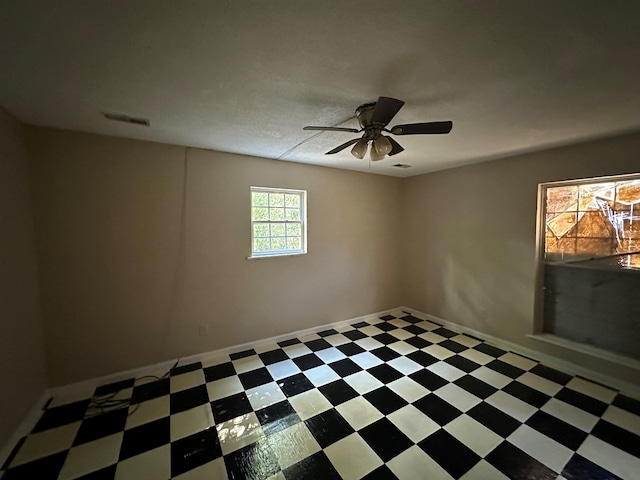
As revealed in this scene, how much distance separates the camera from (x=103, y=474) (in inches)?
60.8

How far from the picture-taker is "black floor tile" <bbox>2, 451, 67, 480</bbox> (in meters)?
1.53

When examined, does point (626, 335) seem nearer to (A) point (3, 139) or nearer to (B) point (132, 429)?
(B) point (132, 429)

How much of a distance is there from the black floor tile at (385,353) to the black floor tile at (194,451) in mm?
1834

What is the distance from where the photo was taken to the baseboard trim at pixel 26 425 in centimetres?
164

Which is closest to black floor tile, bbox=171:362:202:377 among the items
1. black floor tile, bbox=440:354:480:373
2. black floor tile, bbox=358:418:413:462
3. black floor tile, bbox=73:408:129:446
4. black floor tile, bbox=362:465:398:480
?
black floor tile, bbox=73:408:129:446

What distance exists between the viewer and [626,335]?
2432mm

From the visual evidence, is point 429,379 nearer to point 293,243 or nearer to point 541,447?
point 541,447

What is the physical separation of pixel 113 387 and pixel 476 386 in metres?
3.43

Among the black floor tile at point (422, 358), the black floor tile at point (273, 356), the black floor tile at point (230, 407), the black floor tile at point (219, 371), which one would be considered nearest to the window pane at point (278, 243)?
the black floor tile at point (273, 356)

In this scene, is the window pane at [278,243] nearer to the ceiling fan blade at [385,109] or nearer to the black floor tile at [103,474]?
the ceiling fan blade at [385,109]

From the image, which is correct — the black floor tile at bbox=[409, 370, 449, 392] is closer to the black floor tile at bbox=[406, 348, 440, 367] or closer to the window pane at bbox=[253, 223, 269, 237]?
the black floor tile at bbox=[406, 348, 440, 367]

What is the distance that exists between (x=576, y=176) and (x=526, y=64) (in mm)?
2030

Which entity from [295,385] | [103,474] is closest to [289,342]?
[295,385]

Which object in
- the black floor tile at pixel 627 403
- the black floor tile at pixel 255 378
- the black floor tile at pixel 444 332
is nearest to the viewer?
the black floor tile at pixel 627 403
